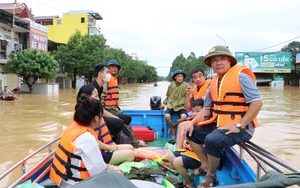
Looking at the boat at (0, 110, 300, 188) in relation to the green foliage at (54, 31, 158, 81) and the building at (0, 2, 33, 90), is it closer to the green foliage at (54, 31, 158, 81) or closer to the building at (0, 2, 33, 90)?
the building at (0, 2, 33, 90)

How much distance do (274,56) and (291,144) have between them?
42.6m

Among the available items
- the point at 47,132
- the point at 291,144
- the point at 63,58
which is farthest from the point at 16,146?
the point at 63,58

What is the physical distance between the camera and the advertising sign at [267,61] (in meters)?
44.8

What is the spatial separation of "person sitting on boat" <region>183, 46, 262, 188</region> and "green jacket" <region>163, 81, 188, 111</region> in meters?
2.54

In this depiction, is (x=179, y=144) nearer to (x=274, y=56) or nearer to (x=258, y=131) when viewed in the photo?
(x=258, y=131)

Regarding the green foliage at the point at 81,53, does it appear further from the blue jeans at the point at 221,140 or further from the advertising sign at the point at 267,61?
the blue jeans at the point at 221,140

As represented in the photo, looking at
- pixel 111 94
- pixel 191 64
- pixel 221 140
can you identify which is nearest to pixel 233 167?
pixel 221 140

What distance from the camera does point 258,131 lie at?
8.65 meters

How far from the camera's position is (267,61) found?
150ft

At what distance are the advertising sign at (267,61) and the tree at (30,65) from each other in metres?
32.6

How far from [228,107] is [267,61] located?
47814mm

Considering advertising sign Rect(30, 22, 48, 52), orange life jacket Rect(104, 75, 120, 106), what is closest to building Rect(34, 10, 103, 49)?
advertising sign Rect(30, 22, 48, 52)

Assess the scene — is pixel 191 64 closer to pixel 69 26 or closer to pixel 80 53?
pixel 69 26

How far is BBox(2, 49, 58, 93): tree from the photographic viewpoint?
70.8ft
